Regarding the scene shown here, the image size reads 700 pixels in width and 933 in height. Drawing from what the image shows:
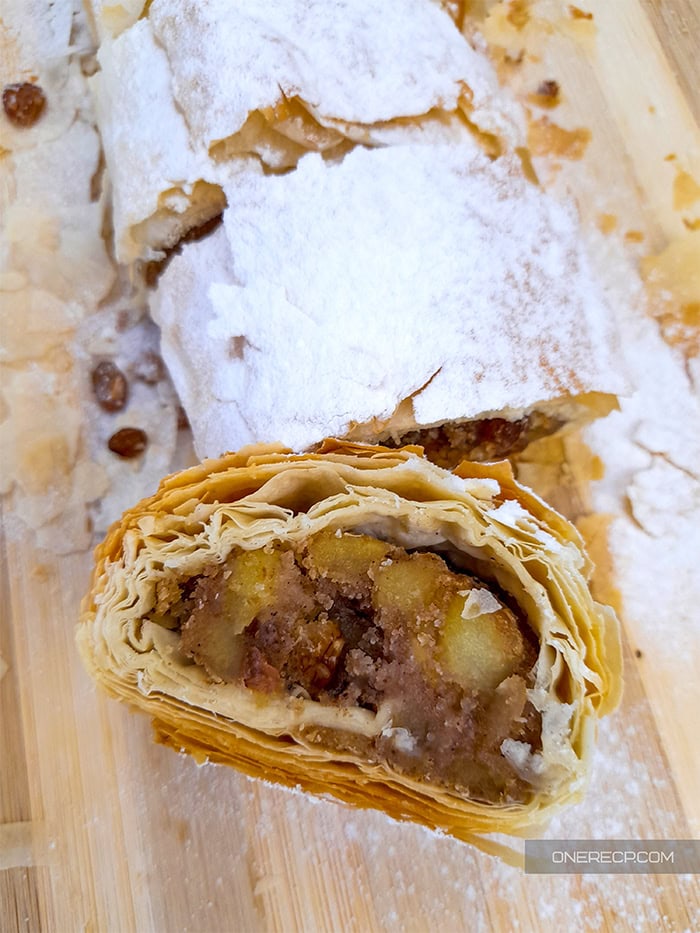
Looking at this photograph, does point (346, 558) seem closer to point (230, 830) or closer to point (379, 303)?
point (379, 303)

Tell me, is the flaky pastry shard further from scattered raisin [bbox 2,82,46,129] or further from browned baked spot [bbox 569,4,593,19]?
browned baked spot [bbox 569,4,593,19]

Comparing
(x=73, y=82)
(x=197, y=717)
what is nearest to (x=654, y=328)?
(x=197, y=717)

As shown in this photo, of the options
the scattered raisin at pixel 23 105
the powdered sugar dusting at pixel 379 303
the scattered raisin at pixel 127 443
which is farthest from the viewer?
the scattered raisin at pixel 23 105

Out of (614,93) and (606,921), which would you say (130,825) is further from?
→ (614,93)

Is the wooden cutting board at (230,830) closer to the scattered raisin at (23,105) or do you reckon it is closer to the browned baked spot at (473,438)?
the browned baked spot at (473,438)

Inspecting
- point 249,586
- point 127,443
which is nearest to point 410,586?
point 249,586

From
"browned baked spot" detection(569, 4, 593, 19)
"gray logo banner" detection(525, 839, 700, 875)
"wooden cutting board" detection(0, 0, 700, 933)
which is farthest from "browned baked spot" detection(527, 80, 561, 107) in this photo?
"gray logo banner" detection(525, 839, 700, 875)

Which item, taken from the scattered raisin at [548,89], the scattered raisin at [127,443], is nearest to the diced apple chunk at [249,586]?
the scattered raisin at [127,443]
